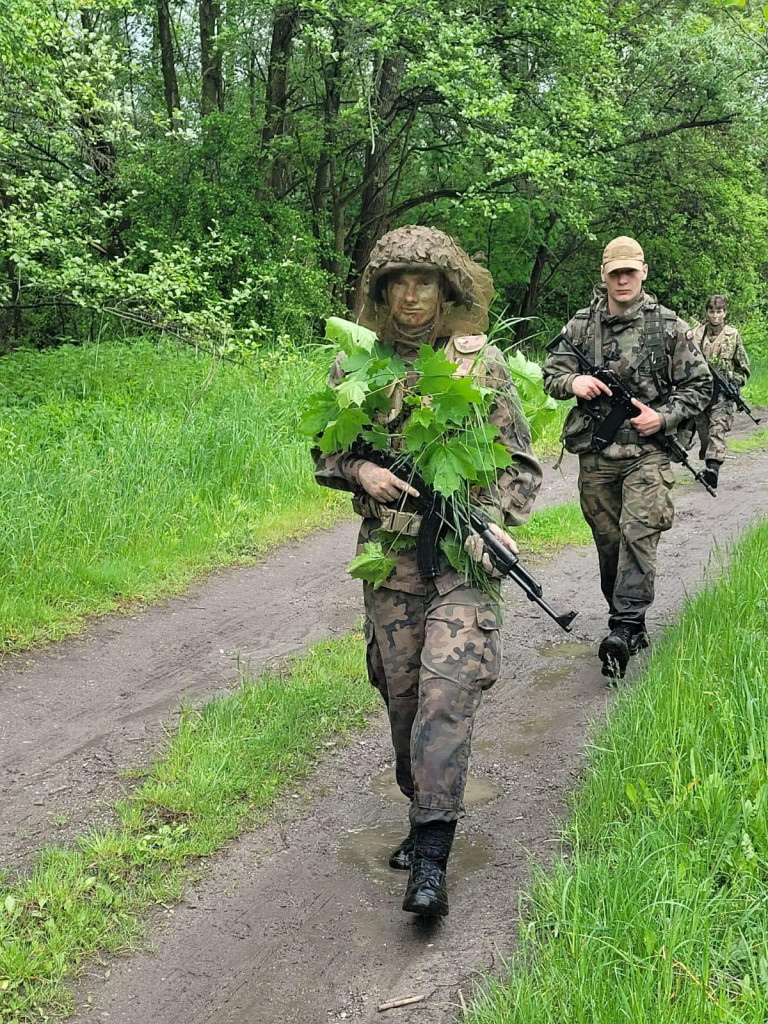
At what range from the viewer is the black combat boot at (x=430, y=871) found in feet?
10.4

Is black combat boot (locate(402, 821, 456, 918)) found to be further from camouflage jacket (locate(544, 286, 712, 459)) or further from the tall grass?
camouflage jacket (locate(544, 286, 712, 459))

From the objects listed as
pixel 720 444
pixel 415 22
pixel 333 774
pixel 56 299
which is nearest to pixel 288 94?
pixel 415 22

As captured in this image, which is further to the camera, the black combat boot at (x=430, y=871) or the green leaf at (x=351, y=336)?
the green leaf at (x=351, y=336)

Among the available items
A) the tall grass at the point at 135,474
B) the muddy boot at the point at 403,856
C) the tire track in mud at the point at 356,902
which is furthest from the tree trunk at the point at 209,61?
the muddy boot at the point at 403,856

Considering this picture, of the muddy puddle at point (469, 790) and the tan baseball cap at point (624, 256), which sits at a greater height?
the tan baseball cap at point (624, 256)

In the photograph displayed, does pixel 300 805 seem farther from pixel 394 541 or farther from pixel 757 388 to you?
pixel 757 388

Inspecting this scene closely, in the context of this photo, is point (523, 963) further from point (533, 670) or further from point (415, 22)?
point (415, 22)

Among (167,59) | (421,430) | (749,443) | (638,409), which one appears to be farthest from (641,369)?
(167,59)

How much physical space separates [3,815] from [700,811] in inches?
A: 100

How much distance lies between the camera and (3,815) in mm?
4074

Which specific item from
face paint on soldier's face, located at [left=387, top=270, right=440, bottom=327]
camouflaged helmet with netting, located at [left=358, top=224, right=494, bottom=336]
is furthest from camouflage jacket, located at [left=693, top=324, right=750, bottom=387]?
face paint on soldier's face, located at [left=387, top=270, right=440, bottom=327]

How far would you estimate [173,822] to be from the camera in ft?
13.1

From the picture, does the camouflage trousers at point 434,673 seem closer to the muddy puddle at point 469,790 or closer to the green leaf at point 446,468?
the green leaf at point 446,468

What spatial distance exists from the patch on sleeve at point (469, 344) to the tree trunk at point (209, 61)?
13284mm
